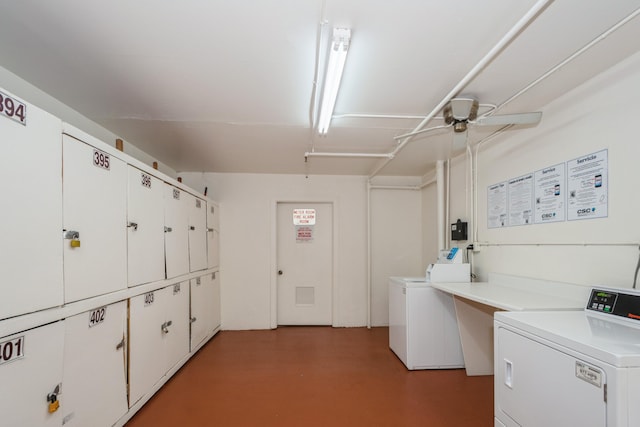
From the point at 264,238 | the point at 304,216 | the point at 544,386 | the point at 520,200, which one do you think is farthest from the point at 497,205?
the point at 264,238

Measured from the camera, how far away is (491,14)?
4.51ft

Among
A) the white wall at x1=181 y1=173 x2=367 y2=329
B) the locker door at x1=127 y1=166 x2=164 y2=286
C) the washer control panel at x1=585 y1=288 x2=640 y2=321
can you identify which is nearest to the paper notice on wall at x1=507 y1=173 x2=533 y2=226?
the washer control panel at x1=585 y1=288 x2=640 y2=321

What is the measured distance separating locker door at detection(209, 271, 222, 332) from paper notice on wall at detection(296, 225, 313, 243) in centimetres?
131

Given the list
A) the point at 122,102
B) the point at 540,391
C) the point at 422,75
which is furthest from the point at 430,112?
the point at 122,102

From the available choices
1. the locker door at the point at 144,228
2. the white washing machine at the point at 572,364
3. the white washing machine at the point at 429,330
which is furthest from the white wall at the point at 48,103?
the white washing machine at the point at 429,330

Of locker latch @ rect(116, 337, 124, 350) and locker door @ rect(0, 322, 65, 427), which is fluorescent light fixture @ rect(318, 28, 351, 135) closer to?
locker door @ rect(0, 322, 65, 427)

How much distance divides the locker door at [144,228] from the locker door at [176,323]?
352mm

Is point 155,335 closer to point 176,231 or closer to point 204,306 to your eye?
point 176,231

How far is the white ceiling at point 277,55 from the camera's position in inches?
53.3

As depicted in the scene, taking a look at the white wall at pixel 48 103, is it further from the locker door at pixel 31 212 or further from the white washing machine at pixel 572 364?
the white washing machine at pixel 572 364

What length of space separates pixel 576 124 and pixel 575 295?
46.3 inches

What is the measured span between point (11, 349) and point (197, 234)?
231 cm

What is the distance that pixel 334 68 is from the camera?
5.25ft

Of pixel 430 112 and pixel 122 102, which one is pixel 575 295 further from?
pixel 122 102
